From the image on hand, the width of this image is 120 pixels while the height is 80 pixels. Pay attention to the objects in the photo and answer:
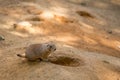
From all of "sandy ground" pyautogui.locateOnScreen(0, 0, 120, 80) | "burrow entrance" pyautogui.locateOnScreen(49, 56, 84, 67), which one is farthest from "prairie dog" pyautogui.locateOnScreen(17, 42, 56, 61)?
"burrow entrance" pyautogui.locateOnScreen(49, 56, 84, 67)

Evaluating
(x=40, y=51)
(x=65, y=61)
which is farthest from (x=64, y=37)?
(x=40, y=51)

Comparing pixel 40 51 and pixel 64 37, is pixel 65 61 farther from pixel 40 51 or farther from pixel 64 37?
pixel 64 37

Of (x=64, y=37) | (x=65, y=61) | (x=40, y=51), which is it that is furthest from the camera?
(x=64, y=37)

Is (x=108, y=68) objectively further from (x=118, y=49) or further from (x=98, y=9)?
(x=98, y=9)

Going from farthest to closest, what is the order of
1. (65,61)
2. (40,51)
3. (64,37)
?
(64,37)
(65,61)
(40,51)

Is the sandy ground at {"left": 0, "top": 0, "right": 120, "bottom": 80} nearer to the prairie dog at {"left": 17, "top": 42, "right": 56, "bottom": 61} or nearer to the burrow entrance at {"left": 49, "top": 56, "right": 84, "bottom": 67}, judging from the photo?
the burrow entrance at {"left": 49, "top": 56, "right": 84, "bottom": 67}

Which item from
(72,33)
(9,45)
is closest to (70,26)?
(72,33)
